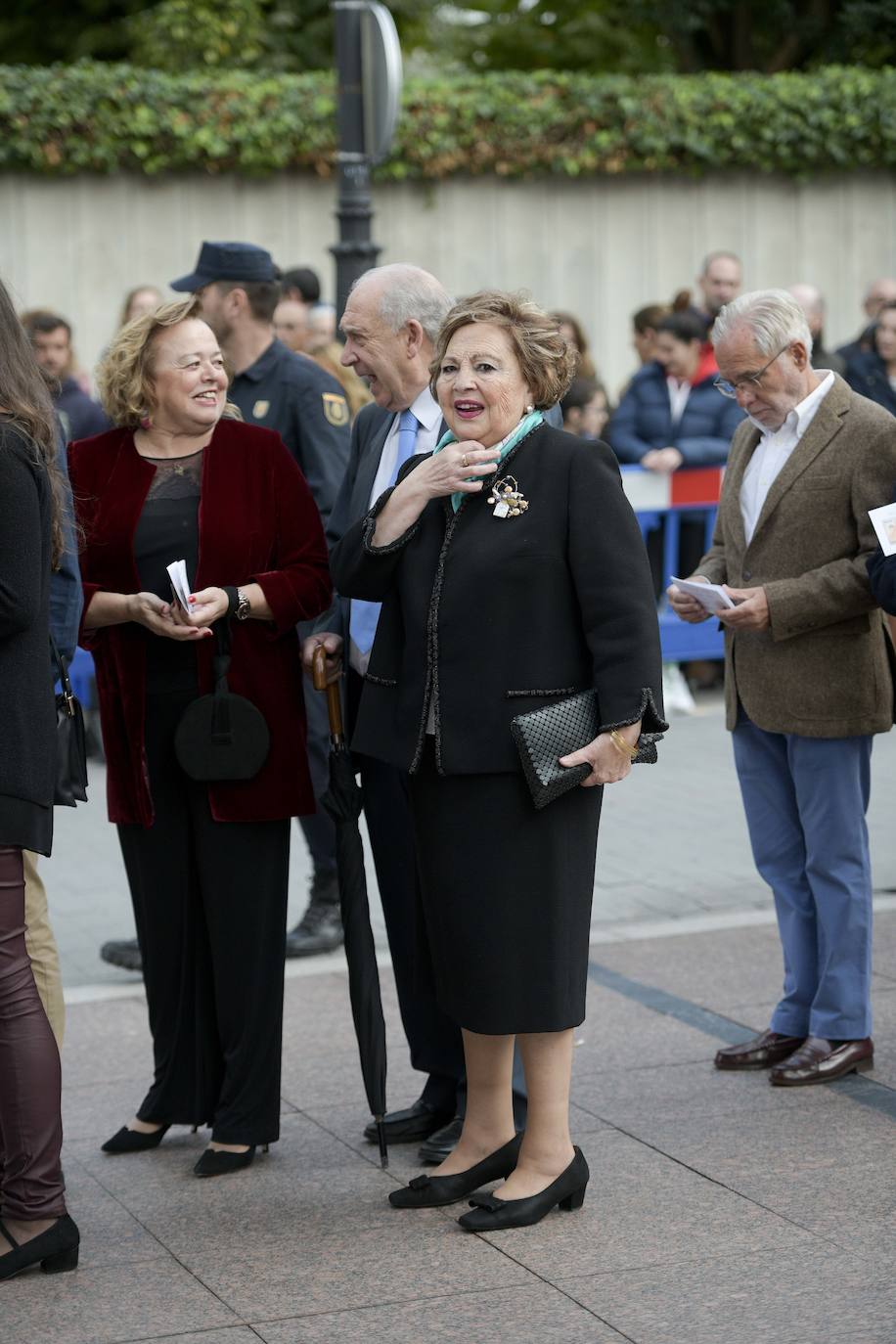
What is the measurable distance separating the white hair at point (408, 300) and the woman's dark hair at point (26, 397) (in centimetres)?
97

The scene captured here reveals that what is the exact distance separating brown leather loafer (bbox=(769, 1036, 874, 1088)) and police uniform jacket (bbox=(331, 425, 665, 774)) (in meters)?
1.39

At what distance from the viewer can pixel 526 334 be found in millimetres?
4207

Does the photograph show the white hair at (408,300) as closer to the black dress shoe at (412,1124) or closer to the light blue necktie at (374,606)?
the light blue necktie at (374,606)

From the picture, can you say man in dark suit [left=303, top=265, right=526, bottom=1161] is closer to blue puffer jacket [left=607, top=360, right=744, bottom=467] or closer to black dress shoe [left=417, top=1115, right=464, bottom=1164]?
black dress shoe [left=417, top=1115, right=464, bottom=1164]

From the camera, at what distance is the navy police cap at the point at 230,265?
597 centimetres

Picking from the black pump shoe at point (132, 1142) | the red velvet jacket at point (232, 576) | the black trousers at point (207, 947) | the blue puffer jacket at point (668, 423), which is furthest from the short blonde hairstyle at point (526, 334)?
the blue puffer jacket at point (668, 423)

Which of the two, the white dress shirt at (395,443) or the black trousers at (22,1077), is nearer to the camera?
the black trousers at (22,1077)

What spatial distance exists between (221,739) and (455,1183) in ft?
3.79

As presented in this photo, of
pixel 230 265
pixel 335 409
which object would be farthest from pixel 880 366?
pixel 230 265

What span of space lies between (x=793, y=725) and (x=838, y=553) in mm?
465

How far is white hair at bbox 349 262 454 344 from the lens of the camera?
4691 mm

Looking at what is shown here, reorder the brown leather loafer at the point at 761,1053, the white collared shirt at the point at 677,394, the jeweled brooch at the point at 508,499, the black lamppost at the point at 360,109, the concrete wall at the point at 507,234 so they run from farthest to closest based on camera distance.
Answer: the concrete wall at the point at 507,234 → the white collared shirt at the point at 677,394 → the black lamppost at the point at 360,109 → the brown leather loafer at the point at 761,1053 → the jeweled brooch at the point at 508,499

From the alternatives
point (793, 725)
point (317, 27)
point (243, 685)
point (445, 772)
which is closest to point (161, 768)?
point (243, 685)

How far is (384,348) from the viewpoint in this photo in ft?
15.5
